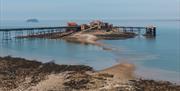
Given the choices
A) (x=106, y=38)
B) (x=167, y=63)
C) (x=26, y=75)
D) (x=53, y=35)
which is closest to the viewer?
(x=26, y=75)

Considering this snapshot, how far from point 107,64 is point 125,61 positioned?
355cm

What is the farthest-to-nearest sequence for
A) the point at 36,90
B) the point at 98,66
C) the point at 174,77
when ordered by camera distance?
the point at 98,66
the point at 174,77
the point at 36,90

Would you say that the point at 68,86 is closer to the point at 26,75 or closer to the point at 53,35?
the point at 26,75

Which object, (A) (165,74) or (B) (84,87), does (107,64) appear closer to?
(A) (165,74)

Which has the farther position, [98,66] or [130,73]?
[98,66]

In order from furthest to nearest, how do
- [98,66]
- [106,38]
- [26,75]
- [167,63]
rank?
[106,38] < [167,63] < [98,66] < [26,75]

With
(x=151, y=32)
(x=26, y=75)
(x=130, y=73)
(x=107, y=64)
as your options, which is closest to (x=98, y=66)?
(x=107, y=64)

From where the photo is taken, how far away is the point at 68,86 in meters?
22.2

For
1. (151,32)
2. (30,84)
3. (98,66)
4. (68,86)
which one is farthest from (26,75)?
(151,32)

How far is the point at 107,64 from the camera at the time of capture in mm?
38406

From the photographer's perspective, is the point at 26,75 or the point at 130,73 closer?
the point at 26,75

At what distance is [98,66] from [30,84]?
13.6 meters

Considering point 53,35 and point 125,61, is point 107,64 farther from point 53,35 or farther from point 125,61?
point 53,35

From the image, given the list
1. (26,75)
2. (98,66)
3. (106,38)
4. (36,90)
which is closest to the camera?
(36,90)
